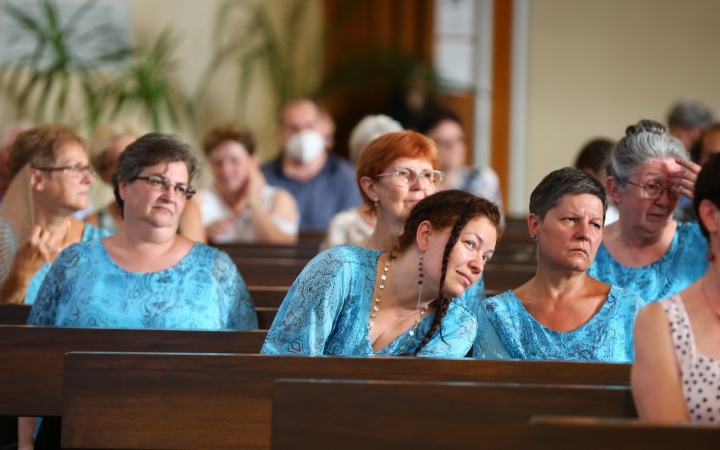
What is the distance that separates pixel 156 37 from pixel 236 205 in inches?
83.5

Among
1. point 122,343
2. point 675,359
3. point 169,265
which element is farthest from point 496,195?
point 675,359

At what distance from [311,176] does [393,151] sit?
99.3 inches

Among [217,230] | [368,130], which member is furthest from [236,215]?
[368,130]

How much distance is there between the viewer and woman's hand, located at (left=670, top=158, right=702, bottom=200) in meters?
2.82

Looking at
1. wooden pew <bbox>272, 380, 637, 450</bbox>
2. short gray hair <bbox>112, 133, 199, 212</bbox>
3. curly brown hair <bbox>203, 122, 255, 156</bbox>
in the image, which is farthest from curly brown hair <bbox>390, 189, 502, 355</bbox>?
curly brown hair <bbox>203, 122, 255, 156</bbox>

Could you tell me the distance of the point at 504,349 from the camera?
255 cm

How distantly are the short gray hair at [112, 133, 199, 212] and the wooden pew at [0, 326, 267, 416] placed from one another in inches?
21.4

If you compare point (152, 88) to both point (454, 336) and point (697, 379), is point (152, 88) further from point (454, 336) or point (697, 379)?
point (697, 379)

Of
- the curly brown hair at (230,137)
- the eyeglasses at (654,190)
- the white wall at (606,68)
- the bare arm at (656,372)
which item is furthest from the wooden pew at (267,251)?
the white wall at (606,68)

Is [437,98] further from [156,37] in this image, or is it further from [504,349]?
[504,349]

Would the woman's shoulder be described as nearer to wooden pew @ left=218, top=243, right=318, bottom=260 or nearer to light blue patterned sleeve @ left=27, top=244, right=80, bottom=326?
light blue patterned sleeve @ left=27, top=244, right=80, bottom=326

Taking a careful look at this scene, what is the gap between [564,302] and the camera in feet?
8.42

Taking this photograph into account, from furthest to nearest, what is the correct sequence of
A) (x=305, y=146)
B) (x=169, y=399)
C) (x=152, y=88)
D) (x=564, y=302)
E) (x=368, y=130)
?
(x=152, y=88) → (x=305, y=146) → (x=368, y=130) → (x=564, y=302) → (x=169, y=399)

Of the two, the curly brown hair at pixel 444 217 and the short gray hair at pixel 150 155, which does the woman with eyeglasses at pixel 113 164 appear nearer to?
the short gray hair at pixel 150 155
